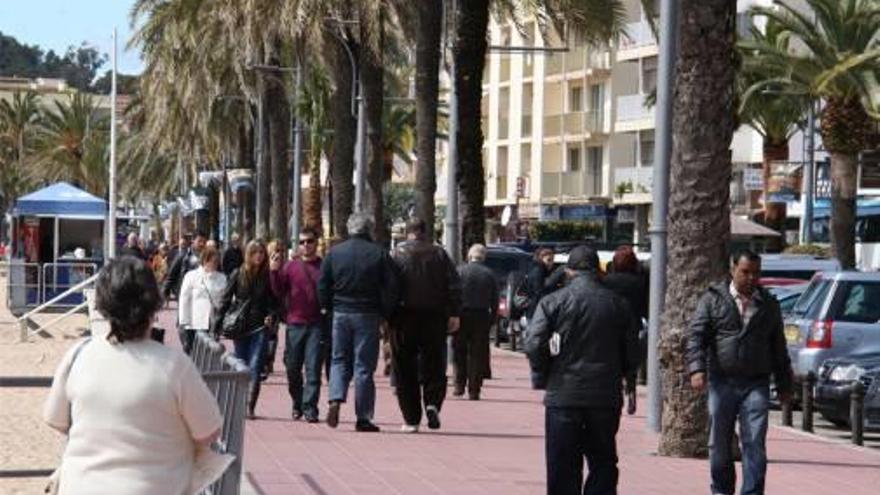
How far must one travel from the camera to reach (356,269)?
56.7 feet

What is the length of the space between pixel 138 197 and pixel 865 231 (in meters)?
55.1

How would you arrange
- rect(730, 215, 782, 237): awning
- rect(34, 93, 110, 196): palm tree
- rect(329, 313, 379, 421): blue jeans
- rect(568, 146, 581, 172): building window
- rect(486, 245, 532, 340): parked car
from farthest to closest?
rect(34, 93, 110, 196): palm tree < rect(568, 146, 581, 172): building window < rect(730, 215, 782, 237): awning < rect(486, 245, 532, 340): parked car < rect(329, 313, 379, 421): blue jeans

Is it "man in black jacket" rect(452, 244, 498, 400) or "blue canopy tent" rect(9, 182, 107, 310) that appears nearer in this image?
"man in black jacket" rect(452, 244, 498, 400)

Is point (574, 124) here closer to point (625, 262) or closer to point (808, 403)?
point (625, 262)

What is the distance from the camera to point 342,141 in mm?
40219

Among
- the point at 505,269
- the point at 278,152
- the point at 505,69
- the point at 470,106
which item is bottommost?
the point at 505,269

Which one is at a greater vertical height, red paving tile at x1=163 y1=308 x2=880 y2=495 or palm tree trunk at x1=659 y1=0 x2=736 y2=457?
palm tree trunk at x1=659 y1=0 x2=736 y2=457

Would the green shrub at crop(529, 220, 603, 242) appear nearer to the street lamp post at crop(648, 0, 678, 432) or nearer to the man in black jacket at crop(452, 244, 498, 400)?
the man in black jacket at crop(452, 244, 498, 400)

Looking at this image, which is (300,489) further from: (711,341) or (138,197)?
(138,197)

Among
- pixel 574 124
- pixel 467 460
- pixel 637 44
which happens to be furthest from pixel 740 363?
pixel 574 124

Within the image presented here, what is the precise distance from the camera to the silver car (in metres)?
22.3

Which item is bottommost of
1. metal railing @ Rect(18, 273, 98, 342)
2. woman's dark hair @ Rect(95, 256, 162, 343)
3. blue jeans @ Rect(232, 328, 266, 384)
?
metal railing @ Rect(18, 273, 98, 342)

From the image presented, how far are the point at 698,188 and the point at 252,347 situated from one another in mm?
4736

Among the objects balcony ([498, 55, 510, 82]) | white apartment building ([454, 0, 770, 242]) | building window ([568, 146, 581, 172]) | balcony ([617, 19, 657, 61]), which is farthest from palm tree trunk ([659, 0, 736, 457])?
balcony ([498, 55, 510, 82])
